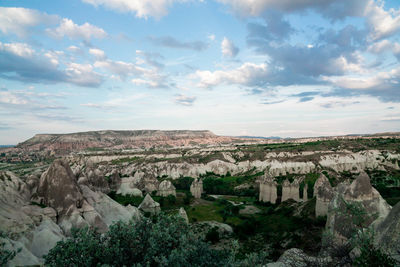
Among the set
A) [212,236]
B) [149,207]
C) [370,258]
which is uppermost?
[370,258]

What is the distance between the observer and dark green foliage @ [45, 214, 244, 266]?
8.12 metres

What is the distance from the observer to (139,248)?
9.44 metres

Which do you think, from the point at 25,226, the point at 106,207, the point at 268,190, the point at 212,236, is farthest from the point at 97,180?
the point at 268,190

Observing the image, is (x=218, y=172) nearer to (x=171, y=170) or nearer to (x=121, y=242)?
(x=171, y=170)

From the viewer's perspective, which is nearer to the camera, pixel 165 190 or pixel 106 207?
pixel 106 207

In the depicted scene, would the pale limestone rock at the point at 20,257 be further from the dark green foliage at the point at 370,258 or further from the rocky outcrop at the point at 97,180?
the rocky outcrop at the point at 97,180

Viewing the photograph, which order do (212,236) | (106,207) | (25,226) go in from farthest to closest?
(212,236) → (106,207) → (25,226)

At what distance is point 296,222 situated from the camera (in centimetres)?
3419

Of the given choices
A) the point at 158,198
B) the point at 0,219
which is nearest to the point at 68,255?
the point at 0,219

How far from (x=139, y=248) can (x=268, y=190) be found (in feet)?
158

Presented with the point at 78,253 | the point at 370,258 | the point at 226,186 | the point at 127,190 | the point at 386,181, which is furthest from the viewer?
the point at 226,186

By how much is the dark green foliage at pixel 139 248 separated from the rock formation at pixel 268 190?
153 ft

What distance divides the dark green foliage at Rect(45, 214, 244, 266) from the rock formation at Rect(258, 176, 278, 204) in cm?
4651

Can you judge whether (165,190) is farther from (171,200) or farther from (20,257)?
(20,257)
